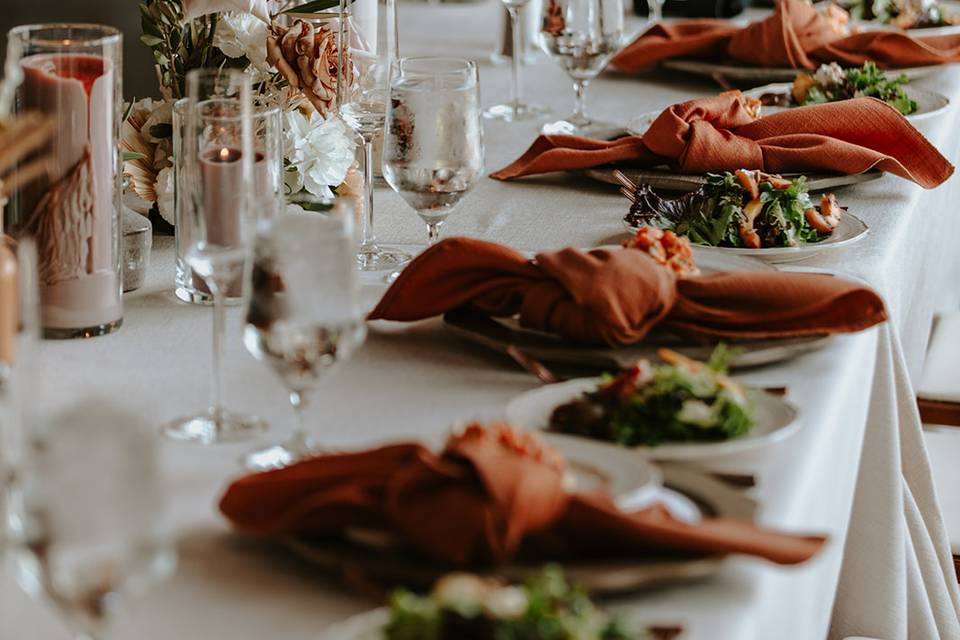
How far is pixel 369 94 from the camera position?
1.46m

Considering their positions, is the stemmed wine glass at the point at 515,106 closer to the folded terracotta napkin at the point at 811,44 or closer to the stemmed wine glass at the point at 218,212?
the folded terracotta napkin at the point at 811,44

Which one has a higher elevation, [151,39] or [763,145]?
[151,39]

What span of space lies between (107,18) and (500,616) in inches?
71.0

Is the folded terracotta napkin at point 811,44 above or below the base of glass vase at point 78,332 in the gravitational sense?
above

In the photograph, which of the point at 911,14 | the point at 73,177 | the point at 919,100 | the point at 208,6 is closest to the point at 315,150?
the point at 208,6

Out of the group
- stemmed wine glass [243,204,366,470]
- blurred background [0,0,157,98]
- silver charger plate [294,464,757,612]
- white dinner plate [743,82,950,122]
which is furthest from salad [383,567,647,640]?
blurred background [0,0,157,98]

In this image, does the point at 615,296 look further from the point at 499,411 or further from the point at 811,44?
the point at 811,44

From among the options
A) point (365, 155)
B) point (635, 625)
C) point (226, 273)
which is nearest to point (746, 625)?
point (635, 625)

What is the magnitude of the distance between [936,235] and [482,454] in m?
1.55

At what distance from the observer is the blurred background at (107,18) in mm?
2225

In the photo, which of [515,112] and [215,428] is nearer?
[215,428]

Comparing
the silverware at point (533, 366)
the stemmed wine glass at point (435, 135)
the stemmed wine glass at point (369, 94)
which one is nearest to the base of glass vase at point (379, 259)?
the stemmed wine glass at point (369, 94)

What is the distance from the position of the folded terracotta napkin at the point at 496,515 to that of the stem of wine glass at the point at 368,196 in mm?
686

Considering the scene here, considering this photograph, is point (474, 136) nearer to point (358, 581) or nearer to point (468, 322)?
point (468, 322)
